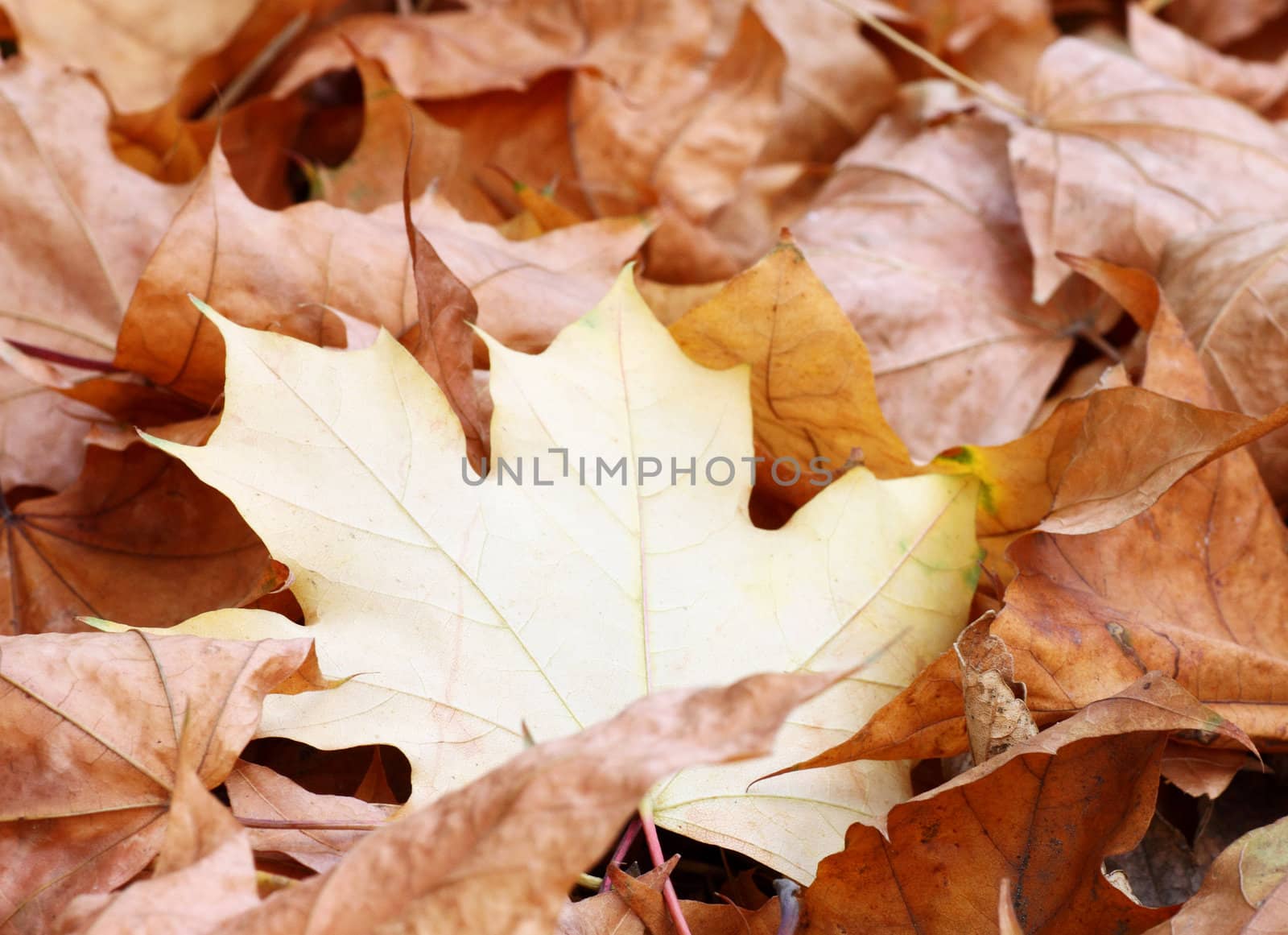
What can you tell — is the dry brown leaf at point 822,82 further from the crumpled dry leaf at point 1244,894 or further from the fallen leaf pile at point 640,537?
the crumpled dry leaf at point 1244,894

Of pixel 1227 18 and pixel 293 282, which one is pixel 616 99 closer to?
pixel 293 282

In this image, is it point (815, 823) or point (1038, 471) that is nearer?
point (815, 823)

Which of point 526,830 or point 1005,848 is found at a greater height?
point 526,830

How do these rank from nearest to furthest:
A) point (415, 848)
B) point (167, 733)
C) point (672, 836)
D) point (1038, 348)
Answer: point (415, 848) → point (167, 733) → point (672, 836) → point (1038, 348)

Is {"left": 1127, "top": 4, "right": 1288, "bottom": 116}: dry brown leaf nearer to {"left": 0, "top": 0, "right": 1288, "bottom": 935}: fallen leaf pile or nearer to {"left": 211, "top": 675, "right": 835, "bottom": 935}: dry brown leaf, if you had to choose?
{"left": 0, "top": 0, "right": 1288, "bottom": 935}: fallen leaf pile

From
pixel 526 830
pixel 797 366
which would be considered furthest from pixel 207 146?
pixel 526 830

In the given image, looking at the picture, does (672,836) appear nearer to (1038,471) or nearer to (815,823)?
(815,823)

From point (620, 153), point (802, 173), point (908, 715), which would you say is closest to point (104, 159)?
point (620, 153)
